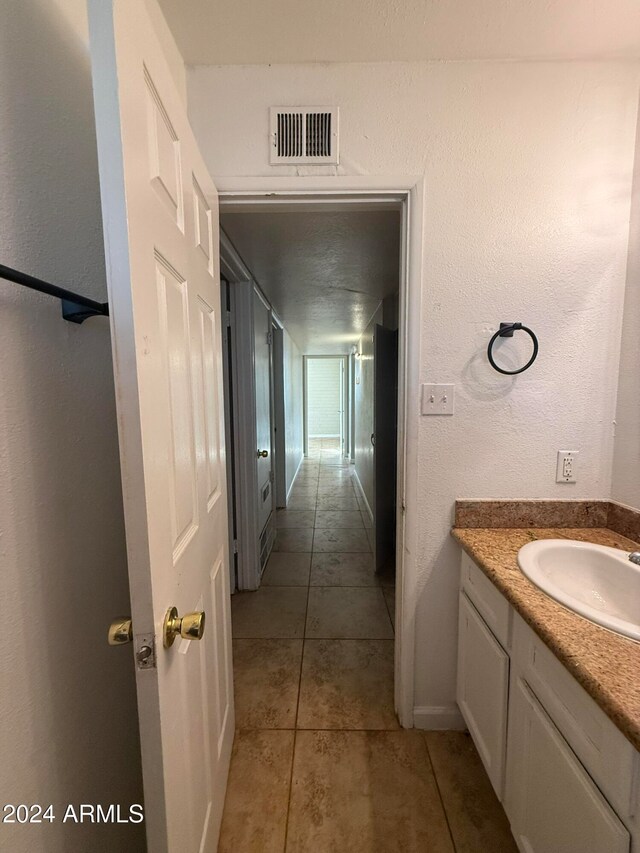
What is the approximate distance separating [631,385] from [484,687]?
46.9 inches

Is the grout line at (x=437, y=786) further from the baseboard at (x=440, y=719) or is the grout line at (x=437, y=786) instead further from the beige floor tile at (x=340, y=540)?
the beige floor tile at (x=340, y=540)

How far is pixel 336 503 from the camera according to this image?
421 cm

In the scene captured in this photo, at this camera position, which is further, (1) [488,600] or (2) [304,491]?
(2) [304,491]

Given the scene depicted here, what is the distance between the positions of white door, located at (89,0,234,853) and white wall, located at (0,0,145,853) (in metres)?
0.18

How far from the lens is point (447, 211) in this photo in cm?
122

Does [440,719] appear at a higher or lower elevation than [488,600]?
lower

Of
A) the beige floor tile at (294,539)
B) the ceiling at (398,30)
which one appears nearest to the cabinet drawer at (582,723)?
the ceiling at (398,30)

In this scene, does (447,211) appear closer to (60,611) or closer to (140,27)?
(140,27)

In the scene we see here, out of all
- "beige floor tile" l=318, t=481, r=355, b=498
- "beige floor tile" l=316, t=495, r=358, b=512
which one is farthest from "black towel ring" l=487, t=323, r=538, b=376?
"beige floor tile" l=318, t=481, r=355, b=498

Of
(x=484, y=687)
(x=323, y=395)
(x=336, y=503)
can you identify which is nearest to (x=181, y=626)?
(x=484, y=687)

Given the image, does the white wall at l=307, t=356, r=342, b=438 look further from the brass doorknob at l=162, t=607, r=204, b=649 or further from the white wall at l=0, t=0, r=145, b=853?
the brass doorknob at l=162, t=607, r=204, b=649

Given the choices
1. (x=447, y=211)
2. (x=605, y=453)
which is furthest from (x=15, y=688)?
(x=605, y=453)

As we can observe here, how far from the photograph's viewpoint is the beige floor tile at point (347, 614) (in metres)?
1.95

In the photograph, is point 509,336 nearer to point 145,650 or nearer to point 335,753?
point 145,650
